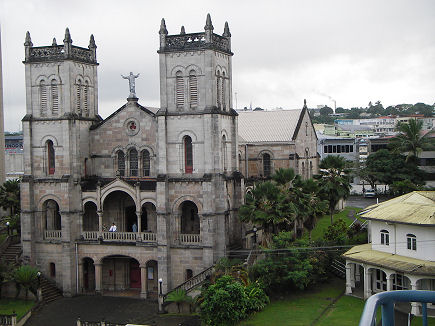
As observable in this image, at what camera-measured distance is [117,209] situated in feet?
165

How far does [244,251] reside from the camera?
44.3 metres

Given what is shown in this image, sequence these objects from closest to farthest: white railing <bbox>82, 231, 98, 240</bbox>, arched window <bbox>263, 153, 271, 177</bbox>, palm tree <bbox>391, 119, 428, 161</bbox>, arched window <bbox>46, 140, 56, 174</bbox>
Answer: white railing <bbox>82, 231, 98, 240</bbox> → arched window <bbox>46, 140, 56, 174</bbox> → arched window <bbox>263, 153, 271, 177</bbox> → palm tree <bbox>391, 119, 428, 161</bbox>

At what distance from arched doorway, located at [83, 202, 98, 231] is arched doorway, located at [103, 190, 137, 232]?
1.11 m

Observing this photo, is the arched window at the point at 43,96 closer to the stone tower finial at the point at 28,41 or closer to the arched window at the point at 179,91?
the stone tower finial at the point at 28,41

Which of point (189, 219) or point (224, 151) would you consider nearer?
point (224, 151)

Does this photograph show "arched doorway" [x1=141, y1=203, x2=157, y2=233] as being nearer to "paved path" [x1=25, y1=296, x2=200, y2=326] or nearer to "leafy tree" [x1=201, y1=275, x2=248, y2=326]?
"paved path" [x1=25, y1=296, x2=200, y2=326]

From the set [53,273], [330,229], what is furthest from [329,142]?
[53,273]

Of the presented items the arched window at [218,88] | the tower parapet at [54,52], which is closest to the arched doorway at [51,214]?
the tower parapet at [54,52]

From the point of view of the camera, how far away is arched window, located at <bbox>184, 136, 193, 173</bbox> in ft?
149

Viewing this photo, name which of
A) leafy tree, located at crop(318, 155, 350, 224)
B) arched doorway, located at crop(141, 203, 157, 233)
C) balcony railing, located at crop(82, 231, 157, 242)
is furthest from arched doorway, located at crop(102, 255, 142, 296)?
leafy tree, located at crop(318, 155, 350, 224)

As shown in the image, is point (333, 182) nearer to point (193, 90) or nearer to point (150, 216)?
point (193, 90)

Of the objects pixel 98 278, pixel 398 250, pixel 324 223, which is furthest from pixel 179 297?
pixel 324 223

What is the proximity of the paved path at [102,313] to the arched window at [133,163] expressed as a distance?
34.6 ft

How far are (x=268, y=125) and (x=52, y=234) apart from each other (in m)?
25.3
